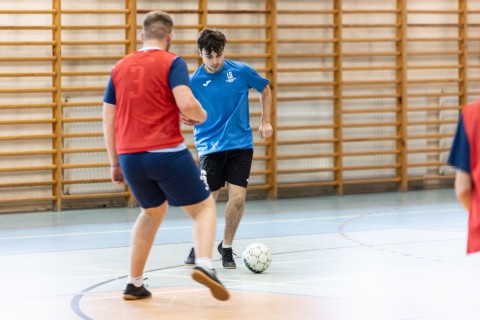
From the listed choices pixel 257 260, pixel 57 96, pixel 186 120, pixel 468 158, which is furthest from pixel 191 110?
pixel 57 96

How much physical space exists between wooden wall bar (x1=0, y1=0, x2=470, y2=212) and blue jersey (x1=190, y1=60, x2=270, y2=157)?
4.05 metres

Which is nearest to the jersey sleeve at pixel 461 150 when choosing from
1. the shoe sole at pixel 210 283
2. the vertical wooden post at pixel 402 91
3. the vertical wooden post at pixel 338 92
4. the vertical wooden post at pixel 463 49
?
the shoe sole at pixel 210 283

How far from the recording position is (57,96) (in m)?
11.8

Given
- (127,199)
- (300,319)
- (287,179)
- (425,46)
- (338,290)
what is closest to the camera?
(300,319)

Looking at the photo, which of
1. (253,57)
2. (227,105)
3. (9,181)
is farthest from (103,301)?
(253,57)

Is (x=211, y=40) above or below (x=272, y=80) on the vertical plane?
above

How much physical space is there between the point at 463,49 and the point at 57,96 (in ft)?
21.3

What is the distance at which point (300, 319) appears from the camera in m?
5.10

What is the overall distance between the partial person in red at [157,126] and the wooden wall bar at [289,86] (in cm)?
581

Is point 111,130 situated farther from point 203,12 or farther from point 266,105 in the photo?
point 203,12

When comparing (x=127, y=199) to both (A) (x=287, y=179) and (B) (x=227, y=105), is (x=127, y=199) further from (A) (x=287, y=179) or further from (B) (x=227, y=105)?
(B) (x=227, y=105)

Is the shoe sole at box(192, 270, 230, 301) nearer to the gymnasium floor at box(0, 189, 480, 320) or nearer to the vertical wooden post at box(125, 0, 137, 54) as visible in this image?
the gymnasium floor at box(0, 189, 480, 320)

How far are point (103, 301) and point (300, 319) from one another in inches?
52.3

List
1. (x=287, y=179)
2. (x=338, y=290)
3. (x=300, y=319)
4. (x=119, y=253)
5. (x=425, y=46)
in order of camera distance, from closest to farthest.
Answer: (x=300, y=319)
(x=338, y=290)
(x=119, y=253)
(x=287, y=179)
(x=425, y=46)
